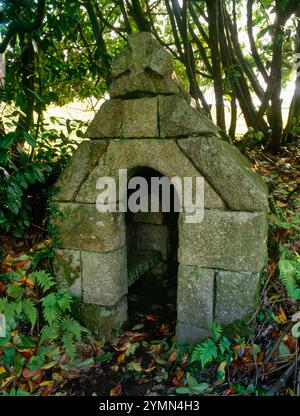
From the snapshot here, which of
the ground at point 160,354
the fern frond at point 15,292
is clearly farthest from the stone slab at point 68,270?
the fern frond at point 15,292

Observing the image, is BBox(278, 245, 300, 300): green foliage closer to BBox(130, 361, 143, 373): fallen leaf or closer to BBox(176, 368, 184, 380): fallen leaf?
BBox(176, 368, 184, 380): fallen leaf

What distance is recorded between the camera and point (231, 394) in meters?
2.55

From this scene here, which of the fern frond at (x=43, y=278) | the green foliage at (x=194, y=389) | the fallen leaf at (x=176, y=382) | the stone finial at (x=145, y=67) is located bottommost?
the fallen leaf at (x=176, y=382)

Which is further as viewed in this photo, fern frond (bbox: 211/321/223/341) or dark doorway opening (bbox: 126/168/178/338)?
dark doorway opening (bbox: 126/168/178/338)

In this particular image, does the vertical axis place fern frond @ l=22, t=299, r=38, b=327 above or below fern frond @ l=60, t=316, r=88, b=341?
above

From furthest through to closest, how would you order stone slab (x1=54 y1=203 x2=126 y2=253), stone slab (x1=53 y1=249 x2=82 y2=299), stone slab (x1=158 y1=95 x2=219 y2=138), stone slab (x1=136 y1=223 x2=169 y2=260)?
stone slab (x1=136 y1=223 x2=169 y2=260) → stone slab (x1=53 y1=249 x2=82 y2=299) → stone slab (x1=54 y1=203 x2=126 y2=253) → stone slab (x1=158 y1=95 x2=219 y2=138)

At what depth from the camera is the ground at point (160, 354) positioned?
2609 millimetres

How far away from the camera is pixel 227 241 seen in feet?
9.02

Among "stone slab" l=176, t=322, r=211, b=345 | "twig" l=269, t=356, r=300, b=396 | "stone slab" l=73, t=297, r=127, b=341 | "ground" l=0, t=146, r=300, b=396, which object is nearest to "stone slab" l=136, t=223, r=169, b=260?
"ground" l=0, t=146, r=300, b=396

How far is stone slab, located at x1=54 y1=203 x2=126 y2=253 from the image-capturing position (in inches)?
123

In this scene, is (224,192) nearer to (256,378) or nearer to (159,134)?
(159,134)

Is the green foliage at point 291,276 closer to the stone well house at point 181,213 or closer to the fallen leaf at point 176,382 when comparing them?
the stone well house at point 181,213

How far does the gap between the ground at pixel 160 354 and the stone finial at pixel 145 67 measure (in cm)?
165

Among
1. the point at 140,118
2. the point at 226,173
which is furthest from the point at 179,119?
the point at 226,173
